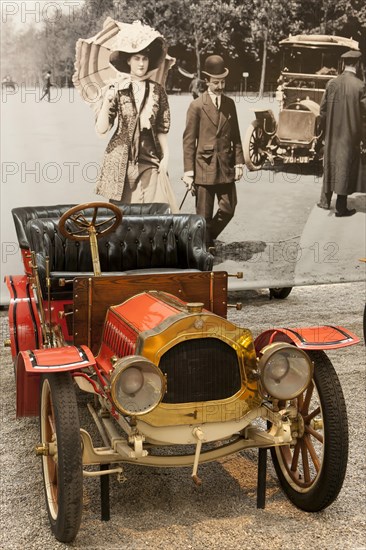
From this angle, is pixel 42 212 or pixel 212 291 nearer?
pixel 212 291

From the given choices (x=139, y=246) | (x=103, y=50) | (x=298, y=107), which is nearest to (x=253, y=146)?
(x=298, y=107)

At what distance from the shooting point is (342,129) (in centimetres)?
736

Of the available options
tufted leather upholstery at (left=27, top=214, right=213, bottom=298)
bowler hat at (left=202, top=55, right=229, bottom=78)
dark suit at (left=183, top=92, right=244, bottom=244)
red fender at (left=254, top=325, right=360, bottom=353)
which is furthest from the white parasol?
red fender at (left=254, top=325, right=360, bottom=353)

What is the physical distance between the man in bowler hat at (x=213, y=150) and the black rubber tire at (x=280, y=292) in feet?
2.49

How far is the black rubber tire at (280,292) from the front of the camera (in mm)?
7066

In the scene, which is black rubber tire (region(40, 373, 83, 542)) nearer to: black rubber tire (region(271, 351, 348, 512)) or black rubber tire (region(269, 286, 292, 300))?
black rubber tire (region(271, 351, 348, 512))

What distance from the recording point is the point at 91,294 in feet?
10.3

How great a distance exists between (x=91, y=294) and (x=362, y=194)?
16.4 ft

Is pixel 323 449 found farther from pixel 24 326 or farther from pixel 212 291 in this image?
pixel 24 326

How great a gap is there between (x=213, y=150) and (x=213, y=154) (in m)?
0.04

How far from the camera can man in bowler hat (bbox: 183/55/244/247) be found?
22.4 feet

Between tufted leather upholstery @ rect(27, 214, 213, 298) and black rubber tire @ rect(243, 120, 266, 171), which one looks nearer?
tufted leather upholstery @ rect(27, 214, 213, 298)

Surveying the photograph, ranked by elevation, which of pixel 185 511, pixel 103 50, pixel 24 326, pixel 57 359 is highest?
pixel 103 50

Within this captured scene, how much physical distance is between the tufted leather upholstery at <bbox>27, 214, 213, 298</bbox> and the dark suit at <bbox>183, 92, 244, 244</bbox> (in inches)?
79.2
